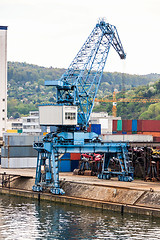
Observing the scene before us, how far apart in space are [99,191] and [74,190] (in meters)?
5.07

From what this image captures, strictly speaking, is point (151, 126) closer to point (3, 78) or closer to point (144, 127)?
point (144, 127)

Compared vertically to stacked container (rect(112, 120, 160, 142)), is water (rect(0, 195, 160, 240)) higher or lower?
lower

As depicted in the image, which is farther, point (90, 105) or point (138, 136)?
point (138, 136)

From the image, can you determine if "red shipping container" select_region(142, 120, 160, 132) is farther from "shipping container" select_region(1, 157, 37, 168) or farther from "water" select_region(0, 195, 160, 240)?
"water" select_region(0, 195, 160, 240)

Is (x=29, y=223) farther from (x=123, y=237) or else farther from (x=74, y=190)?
(x=74, y=190)

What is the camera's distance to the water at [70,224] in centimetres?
5078

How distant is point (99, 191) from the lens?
69.0 meters

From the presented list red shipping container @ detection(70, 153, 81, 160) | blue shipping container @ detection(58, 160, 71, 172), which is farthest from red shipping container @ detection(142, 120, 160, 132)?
blue shipping container @ detection(58, 160, 71, 172)

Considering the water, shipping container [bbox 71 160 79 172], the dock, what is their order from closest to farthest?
the water
the dock
shipping container [bbox 71 160 79 172]

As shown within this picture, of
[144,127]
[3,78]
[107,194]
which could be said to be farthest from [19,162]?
[3,78]

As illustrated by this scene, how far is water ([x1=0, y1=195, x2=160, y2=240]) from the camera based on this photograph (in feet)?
167

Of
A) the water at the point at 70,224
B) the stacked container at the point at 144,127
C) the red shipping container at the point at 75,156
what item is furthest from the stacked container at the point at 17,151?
the water at the point at 70,224

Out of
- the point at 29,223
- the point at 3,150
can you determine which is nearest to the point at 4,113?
the point at 3,150

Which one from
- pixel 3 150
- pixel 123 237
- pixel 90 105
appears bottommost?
pixel 123 237
